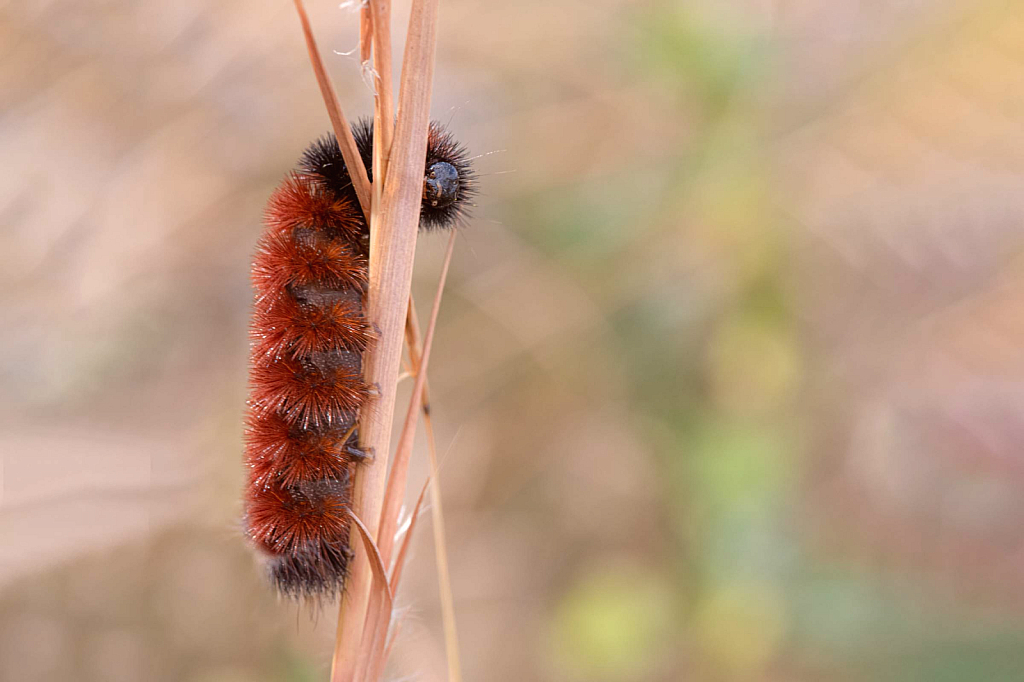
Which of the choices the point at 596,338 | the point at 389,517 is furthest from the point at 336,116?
the point at 596,338

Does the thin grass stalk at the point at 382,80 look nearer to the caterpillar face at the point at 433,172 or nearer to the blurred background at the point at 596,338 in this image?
the caterpillar face at the point at 433,172

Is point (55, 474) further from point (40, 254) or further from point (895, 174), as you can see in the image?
point (895, 174)

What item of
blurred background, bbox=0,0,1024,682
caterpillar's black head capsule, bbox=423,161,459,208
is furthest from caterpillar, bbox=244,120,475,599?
blurred background, bbox=0,0,1024,682

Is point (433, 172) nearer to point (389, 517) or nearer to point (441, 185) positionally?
point (441, 185)

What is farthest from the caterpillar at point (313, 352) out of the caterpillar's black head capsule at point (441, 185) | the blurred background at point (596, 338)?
the blurred background at point (596, 338)

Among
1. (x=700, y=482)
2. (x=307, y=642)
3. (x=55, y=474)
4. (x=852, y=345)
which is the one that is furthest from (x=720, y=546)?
(x=55, y=474)

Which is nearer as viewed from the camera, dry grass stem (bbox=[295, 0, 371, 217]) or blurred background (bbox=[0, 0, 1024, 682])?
dry grass stem (bbox=[295, 0, 371, 217])

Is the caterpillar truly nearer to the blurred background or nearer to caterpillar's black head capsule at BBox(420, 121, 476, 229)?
caterpillar's black head capsule at BBox(420, 121, 476, 229)
